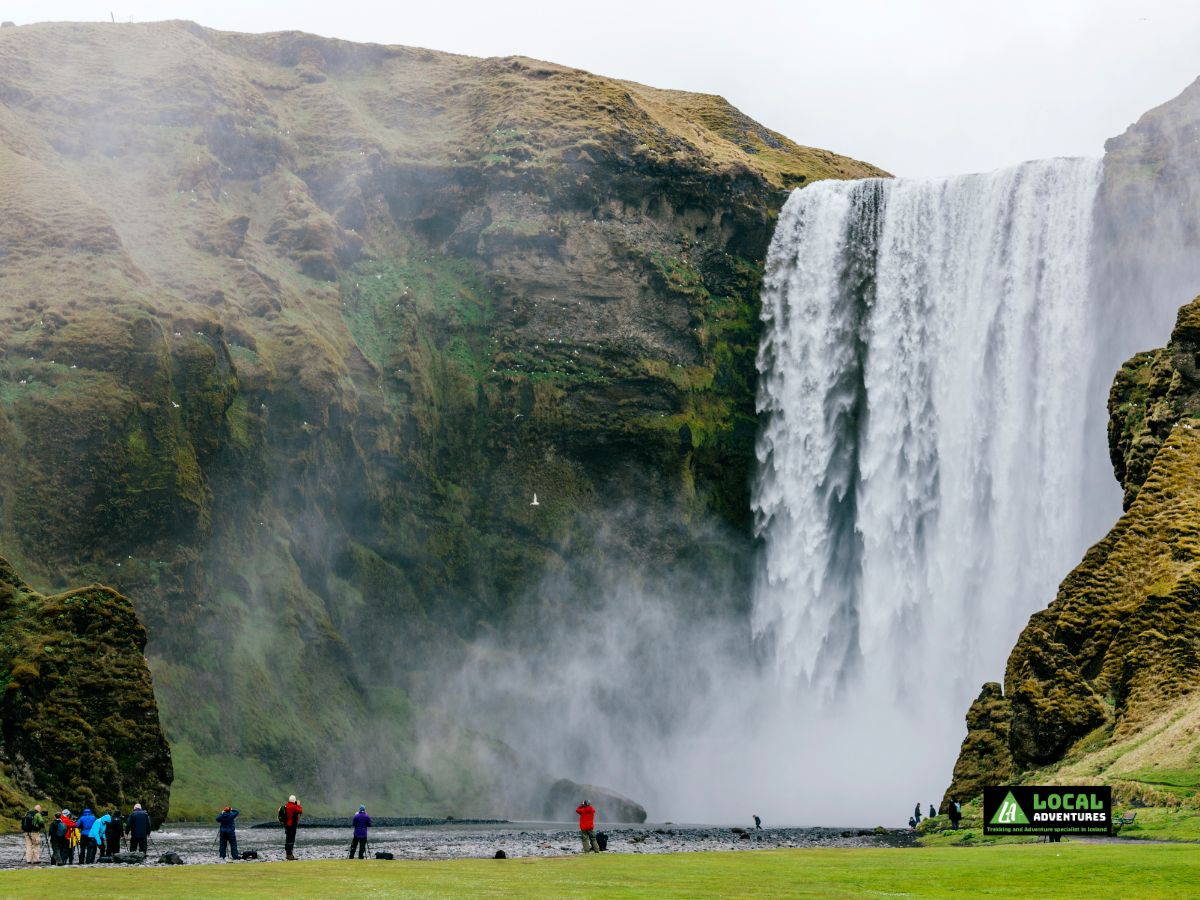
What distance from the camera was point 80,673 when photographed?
64.7m

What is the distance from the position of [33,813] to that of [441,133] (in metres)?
81.5

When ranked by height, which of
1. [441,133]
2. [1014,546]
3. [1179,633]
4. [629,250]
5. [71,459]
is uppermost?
[441,133]

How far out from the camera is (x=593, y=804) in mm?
87562

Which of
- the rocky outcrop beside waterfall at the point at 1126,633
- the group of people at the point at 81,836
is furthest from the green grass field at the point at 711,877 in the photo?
the rocky outcrop beside waterfall at the point at 1126,633

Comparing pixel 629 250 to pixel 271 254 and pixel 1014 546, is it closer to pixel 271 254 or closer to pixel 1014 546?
pixel 271 254

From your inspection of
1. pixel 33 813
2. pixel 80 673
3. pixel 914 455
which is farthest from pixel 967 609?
pixel 33 813

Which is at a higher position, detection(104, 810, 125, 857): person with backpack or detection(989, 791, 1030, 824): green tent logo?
detection(104, 810, 125, 857): person with backpack

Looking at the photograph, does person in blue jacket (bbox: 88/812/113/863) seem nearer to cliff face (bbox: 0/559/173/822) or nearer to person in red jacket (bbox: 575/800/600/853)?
person in red jacket (bbox: 575/800/600/853)

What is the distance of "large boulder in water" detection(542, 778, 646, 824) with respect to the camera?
286ft

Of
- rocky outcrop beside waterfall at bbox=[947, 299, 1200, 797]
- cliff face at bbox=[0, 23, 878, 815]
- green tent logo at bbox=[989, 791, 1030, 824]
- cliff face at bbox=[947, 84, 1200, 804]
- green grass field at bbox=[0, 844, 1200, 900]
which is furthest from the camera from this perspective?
cliff face at bbox=[0, 23, 878, 815]

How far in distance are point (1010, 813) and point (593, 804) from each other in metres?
45.2

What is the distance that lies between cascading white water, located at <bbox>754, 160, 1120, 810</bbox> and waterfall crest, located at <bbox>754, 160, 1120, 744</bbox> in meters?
0.12

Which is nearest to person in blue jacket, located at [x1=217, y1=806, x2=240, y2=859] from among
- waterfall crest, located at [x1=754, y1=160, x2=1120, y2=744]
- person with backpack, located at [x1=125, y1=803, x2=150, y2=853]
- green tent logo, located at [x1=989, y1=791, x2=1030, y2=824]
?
person with backpack, located at [x1=125, y1=803, x2=150, y2=853]

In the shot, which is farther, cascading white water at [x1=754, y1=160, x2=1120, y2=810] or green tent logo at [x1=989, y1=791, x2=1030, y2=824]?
cascading white water at [x1=754, y1=160, x2=1120, y2=810]
